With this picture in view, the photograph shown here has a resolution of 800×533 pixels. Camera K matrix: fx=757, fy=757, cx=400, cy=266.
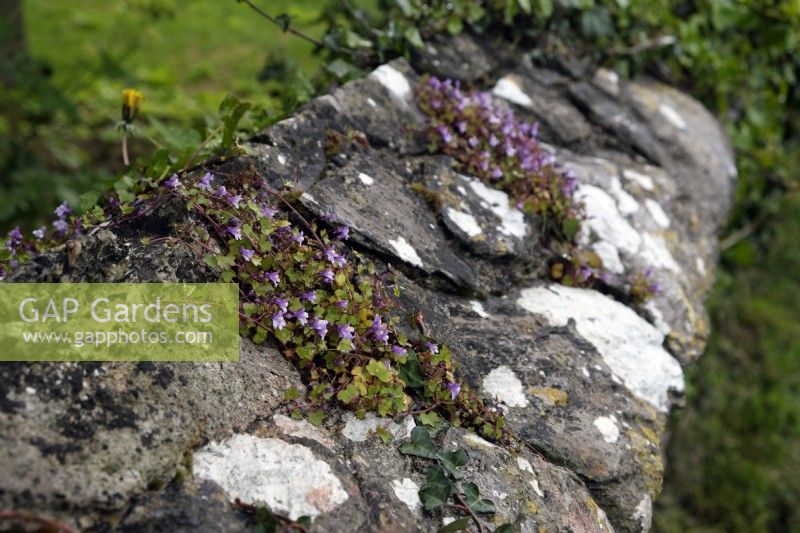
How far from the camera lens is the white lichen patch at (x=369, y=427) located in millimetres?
1714

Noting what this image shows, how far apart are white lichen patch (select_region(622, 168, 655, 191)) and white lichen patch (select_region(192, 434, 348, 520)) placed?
6.96 feet

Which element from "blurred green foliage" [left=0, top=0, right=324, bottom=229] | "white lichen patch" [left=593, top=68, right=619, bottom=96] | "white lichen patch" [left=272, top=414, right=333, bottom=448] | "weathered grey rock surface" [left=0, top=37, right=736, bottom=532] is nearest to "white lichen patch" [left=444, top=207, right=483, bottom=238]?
"weathered grey rock surface" [left=0, top=37, right=736, bottom=532]

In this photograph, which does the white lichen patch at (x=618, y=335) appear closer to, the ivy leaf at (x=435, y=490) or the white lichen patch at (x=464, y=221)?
the white lichen patch at (x=464, y=221)

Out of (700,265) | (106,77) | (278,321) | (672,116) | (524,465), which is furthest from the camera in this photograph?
(106,77)

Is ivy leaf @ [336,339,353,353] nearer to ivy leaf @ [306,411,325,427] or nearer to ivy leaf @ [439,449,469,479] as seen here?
ivy leaf @ [306,411,325,427]

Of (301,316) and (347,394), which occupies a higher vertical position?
(301,316)

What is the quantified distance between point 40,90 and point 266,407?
2850 mm

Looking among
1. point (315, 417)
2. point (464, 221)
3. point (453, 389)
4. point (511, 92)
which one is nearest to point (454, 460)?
point (453, 389)

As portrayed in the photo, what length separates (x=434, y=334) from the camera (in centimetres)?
200

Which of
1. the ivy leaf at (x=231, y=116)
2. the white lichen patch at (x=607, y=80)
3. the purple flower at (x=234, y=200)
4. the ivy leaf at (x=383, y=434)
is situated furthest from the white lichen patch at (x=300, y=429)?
the white lichen patch at (x=607, y=80)

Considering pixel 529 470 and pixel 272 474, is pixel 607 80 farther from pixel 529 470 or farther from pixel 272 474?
pixel 272 474

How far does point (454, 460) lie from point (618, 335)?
96 centimetres

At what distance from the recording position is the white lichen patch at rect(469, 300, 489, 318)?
2254mm

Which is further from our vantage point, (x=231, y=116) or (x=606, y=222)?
A: (x=606, y=222)
